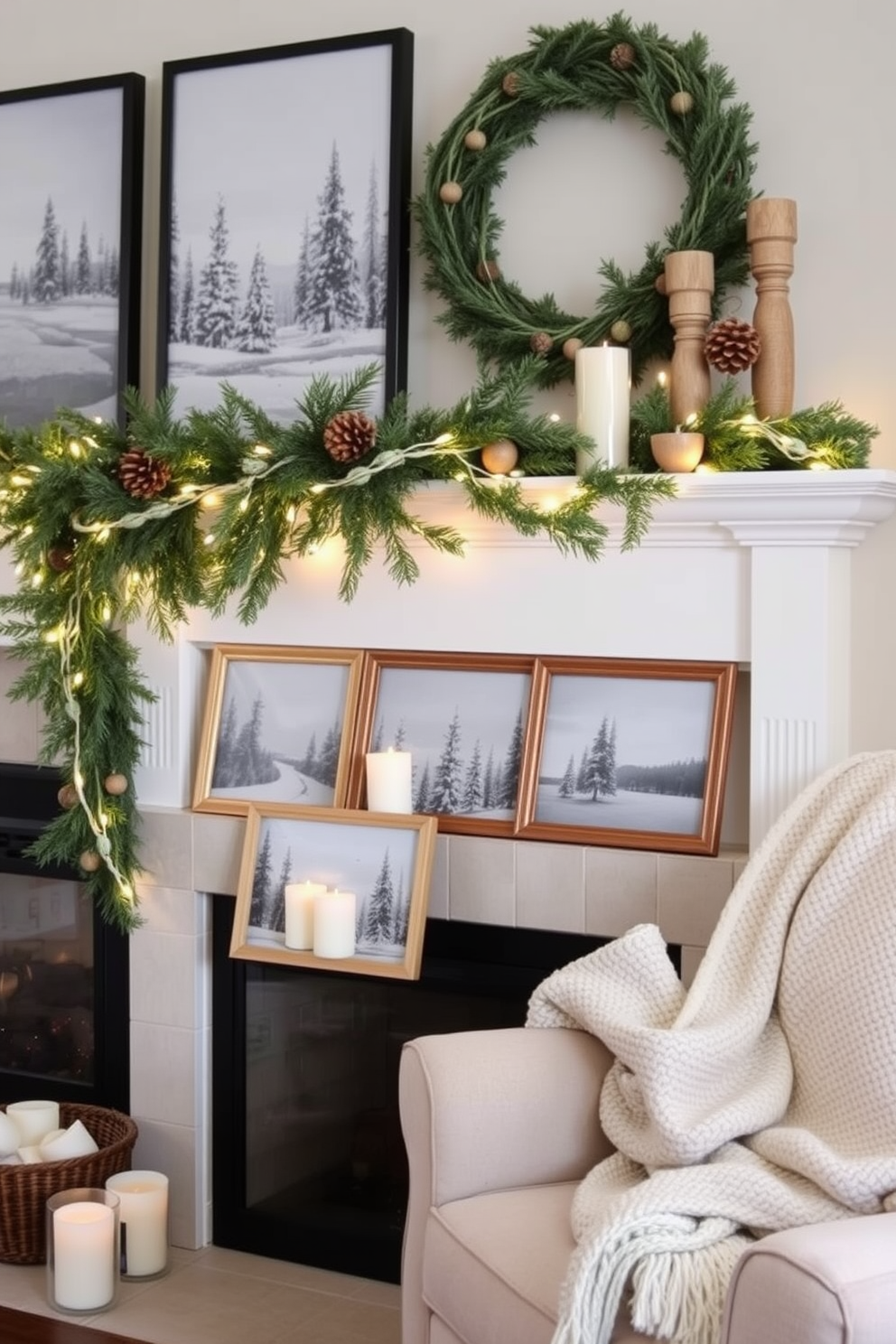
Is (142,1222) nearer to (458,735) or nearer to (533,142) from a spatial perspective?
(458,735)

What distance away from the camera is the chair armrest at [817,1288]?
4.76ft

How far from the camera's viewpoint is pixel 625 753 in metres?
2.56

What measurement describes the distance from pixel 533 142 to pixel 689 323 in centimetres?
49

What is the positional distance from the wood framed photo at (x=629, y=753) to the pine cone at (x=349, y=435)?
1.52 feet

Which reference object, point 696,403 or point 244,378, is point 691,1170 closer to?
point 696,403

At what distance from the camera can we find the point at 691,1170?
189cm

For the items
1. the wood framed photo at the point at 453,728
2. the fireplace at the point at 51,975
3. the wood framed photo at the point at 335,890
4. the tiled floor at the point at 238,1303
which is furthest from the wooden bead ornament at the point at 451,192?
the tiled floor at the point at 238,1303

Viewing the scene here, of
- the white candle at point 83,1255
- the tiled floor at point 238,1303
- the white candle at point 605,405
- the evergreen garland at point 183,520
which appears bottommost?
the tiled floor at point 238,1303

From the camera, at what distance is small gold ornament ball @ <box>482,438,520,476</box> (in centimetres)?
250

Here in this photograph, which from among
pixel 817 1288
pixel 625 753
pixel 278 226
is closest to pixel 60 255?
pixel 278 226

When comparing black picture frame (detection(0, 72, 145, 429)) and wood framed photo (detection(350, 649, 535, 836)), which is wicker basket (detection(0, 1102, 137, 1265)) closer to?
wood framed photo (detection(350, 649, 535, 836))

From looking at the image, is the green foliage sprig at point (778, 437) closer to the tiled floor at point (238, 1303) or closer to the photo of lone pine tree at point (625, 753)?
the photo of lone pine tree at point (625, 753)

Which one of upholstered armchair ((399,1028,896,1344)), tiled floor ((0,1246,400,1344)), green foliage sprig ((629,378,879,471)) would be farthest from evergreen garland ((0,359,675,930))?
upholstered armchair ((399,1028,896,1344))

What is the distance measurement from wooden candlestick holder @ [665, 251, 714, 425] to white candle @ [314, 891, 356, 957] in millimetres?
948
